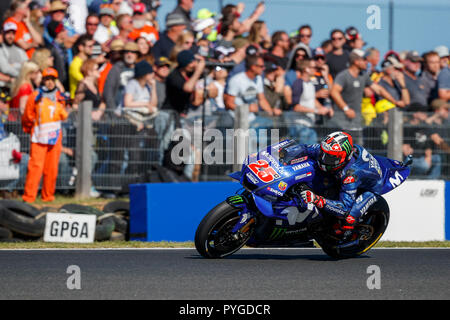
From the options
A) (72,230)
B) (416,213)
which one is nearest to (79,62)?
(72,230)

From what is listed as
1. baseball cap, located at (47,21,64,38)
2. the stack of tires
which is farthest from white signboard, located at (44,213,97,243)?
baseball cap, located at (47,21,64,38)

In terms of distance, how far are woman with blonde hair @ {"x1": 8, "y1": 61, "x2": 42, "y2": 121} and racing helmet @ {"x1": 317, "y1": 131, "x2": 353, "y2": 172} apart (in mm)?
6242

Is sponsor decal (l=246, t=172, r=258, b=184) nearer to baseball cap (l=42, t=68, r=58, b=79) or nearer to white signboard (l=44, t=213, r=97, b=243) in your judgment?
white signboard (l=44, t=213, r=97, b=243)

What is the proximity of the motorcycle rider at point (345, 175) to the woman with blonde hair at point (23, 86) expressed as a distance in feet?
19.8

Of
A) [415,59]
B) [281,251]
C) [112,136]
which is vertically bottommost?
[281,251]

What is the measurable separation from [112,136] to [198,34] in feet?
12.7

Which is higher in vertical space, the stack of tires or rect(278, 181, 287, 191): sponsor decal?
rect(278, 181, 287, 191): sponsor decal

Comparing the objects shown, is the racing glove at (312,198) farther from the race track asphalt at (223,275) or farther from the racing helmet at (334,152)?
the race track asphalt at (223,275)

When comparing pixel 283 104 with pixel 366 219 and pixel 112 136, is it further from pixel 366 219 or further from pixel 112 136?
pixel 366 219

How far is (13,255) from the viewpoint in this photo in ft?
32.1

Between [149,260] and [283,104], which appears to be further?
[283,104]

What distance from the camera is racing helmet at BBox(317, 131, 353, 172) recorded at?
886cm

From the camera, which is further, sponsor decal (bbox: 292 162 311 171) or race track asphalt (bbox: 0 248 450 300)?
sponsor decal (bbox: 292 162 311 171)
